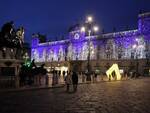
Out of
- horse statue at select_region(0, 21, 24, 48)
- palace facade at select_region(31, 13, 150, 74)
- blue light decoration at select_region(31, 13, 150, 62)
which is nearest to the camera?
horse statue at select_region(0, 21, 24, 48)

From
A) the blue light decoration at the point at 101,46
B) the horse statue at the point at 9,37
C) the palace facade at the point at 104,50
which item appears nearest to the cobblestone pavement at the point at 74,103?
the horse statue at the point at 9,37

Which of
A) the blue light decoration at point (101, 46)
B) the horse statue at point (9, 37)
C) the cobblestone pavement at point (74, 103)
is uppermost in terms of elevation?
the blue light decoration at point (101, 46)

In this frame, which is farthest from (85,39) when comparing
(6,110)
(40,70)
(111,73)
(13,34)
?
(6,110)

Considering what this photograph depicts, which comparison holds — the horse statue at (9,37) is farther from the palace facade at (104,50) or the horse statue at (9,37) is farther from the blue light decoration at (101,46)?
the blue light decoration at (101,46)

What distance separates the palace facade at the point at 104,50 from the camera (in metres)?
80.2

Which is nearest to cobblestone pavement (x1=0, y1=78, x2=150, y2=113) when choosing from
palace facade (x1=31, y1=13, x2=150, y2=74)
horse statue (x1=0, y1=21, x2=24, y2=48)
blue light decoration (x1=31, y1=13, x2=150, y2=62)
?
horse statue (x1=0, y1=21, x2=24, y2=48)

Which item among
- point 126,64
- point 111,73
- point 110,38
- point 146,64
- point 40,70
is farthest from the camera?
point 110,38

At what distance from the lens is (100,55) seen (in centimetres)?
9475

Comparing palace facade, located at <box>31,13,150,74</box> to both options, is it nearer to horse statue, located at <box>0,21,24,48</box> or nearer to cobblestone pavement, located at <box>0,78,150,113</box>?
horse statue, located at <box>0,21,24,48</box>

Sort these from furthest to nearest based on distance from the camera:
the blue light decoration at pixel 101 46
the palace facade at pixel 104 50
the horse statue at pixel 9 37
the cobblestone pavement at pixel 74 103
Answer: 1. the blue light decoration at pixel 101 46
2. the palace facade at pixel 104 50
3. the horse statue at pixel 9 37
4. the cobblestone pavement at pixel 74 103

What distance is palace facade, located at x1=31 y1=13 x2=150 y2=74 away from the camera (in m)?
80.2

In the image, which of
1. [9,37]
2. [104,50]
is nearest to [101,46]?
[104,50]

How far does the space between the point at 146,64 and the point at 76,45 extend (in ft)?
116

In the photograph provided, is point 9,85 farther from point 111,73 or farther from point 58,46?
point 58,46
